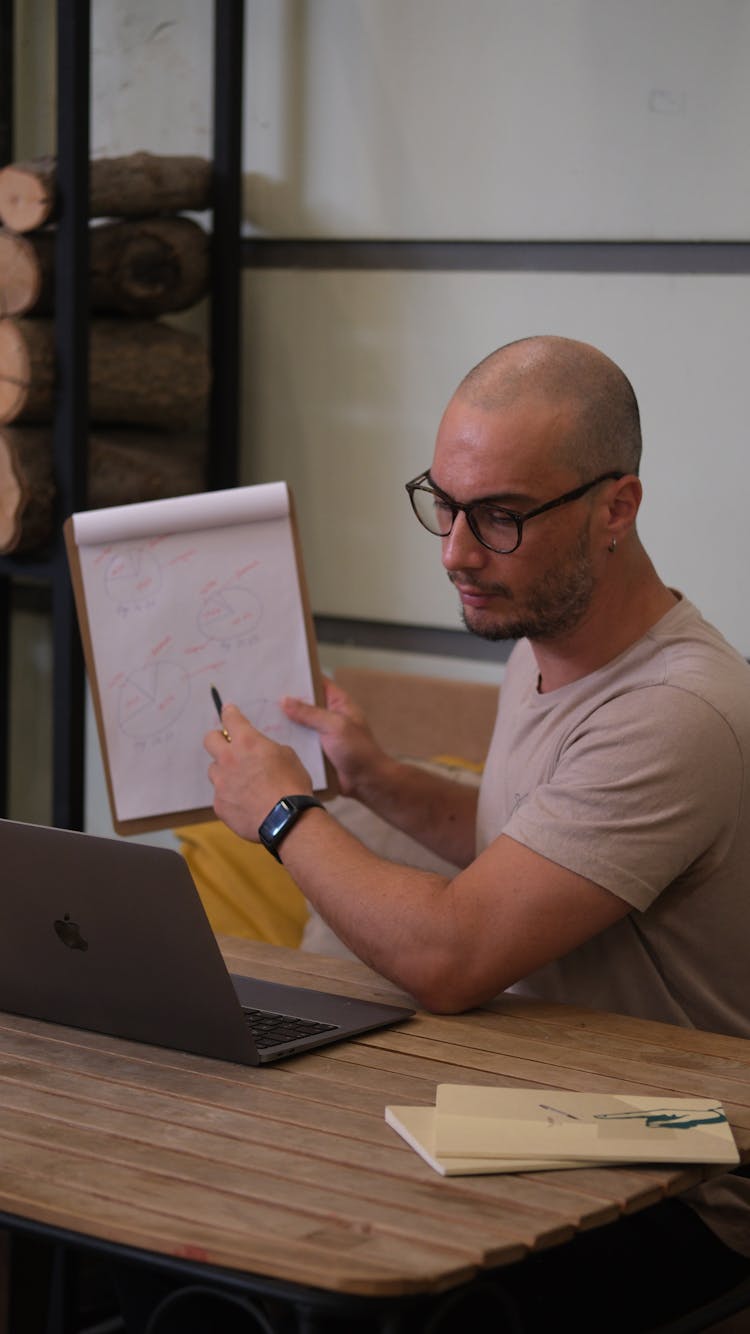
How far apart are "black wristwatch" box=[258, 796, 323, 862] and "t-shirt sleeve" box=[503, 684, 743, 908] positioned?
23 centimetres

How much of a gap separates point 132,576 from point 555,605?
19.8 inches

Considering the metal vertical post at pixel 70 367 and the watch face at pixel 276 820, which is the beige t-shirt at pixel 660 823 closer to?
the watch face at pixel 276 820

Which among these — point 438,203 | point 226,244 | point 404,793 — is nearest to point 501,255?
point 438,203

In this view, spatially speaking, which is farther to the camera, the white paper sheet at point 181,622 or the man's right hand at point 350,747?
the man's right hand at point 350,747

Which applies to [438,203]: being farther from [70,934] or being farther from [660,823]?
[70,934]

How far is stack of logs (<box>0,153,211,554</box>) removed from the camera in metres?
2.99

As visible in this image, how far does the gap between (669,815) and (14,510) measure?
1557 mm

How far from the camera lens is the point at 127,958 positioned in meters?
1.69

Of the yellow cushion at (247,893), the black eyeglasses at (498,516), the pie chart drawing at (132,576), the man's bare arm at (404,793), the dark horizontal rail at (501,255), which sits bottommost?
the yellow cushion at (247,893)

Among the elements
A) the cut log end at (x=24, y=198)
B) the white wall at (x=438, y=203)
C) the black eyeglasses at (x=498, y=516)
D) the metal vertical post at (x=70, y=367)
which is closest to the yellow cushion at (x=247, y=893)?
the metal vertical post at (x=70, y=367)

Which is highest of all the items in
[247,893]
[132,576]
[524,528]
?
[524,528]

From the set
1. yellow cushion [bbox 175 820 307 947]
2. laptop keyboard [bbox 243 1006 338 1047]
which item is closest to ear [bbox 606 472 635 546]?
laptop keyboard [bbox 243 1006 338 1047]

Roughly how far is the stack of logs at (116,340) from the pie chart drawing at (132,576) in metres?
0.96

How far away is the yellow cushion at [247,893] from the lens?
2734 millimetres
